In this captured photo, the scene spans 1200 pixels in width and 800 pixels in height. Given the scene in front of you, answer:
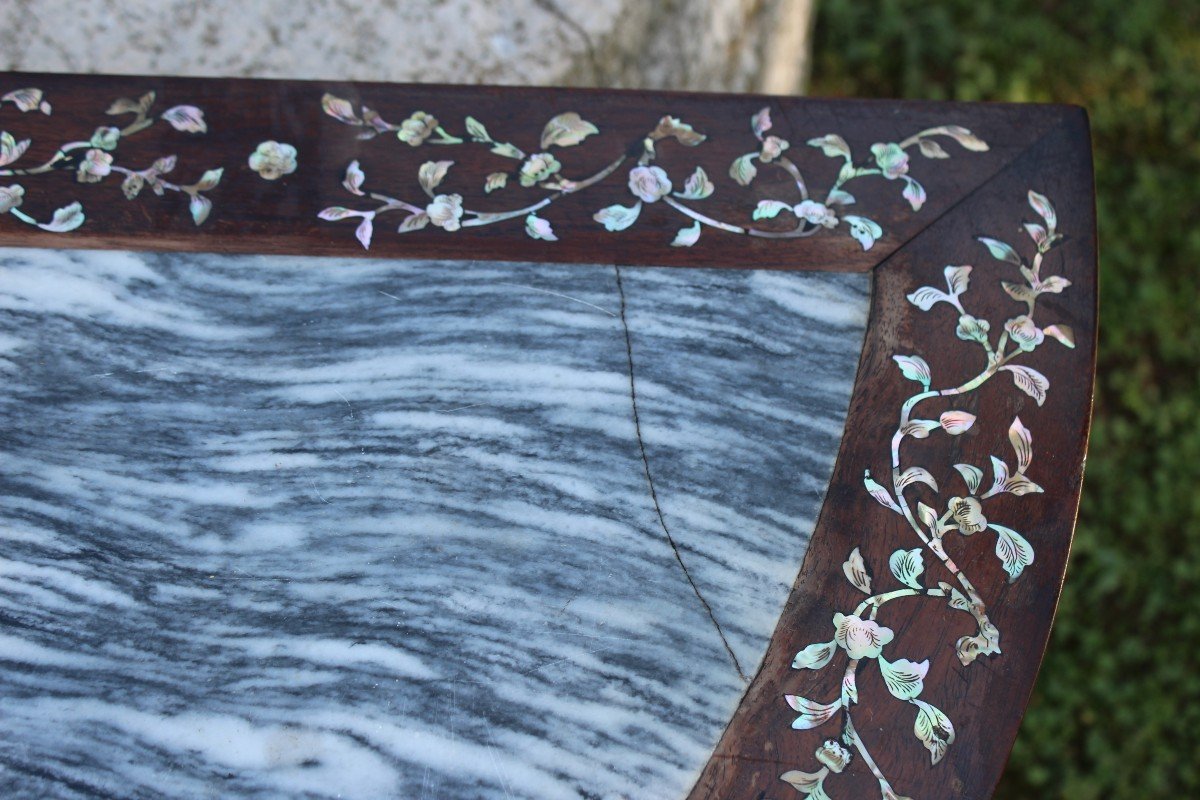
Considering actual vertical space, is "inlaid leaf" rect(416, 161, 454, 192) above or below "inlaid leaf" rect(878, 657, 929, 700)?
above

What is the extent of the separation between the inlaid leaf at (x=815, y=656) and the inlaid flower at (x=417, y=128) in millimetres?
713

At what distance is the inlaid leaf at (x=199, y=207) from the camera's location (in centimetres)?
114

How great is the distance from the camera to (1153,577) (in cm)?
191

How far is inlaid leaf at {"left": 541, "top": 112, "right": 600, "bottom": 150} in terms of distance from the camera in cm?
117

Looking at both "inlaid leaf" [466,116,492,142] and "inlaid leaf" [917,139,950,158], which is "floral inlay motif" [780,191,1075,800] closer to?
"inlaid leaf" [917,139,950,158]

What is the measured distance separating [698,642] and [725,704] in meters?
0.07

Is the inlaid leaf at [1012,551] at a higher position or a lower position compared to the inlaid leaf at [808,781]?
higher

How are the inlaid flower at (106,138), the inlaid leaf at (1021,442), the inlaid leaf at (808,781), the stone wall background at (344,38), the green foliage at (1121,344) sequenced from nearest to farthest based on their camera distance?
the inlaid leaf at (808,781)
the inlaid leaf at (1021,442)
the inlaid flower at (106,138)
the stone wall background at (344,38)
the green foliage at (1121,344)

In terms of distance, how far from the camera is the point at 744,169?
1162 millimetres

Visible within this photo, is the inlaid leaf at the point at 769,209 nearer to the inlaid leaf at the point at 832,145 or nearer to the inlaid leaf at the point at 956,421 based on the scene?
the inlaid leaf at the point at 832,145

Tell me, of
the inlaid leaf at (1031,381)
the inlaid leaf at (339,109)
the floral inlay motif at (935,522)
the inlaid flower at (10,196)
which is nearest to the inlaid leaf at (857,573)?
the floral inlay motif at (935,522)

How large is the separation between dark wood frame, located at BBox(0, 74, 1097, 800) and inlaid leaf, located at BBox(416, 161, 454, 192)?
14mm

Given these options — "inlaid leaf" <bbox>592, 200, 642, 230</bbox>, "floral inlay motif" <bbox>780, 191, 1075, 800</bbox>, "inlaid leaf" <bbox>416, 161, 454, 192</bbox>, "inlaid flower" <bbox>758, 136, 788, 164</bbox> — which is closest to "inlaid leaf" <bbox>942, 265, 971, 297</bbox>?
"floral inlay motif" <bbox>780, 191, 1075, 800</bbox>

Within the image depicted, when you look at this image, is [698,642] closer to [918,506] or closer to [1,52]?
[918,506]
